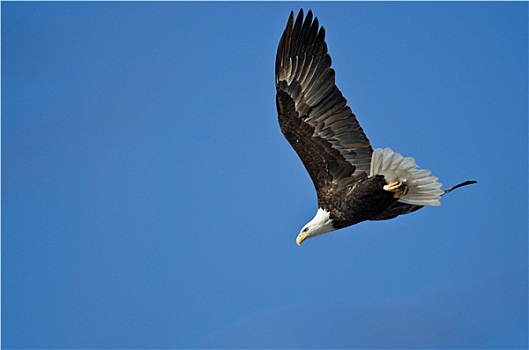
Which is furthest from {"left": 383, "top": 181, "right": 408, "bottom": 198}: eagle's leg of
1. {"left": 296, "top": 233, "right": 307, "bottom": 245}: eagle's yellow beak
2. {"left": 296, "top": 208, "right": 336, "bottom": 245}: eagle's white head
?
{"left": 296, "top": 233, "right": 307, "bottom": 245}: eagle's yellow beak

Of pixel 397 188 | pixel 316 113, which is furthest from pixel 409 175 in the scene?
pixel 316 113

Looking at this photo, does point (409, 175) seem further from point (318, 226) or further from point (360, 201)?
point (318, 226)

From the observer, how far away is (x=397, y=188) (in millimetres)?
9195

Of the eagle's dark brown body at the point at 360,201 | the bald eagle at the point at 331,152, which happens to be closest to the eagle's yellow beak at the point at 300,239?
the bald eagle at the point at 331,152

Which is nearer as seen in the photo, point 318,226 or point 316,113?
point 318,226

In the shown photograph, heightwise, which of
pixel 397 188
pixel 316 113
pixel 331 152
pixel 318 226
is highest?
pixel 316 113

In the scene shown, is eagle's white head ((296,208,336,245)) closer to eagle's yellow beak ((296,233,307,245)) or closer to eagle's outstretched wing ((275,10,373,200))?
eagle's yellow beak ((296,233,307,245))

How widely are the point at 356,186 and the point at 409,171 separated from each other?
0.62m

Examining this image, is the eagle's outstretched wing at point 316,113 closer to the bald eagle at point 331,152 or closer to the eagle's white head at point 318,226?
the bald eagle at point 331,152

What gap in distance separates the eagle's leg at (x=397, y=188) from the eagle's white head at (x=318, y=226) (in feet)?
2.56

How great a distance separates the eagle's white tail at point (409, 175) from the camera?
9125 mm

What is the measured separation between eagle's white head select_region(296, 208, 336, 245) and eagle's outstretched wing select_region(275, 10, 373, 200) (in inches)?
10.6

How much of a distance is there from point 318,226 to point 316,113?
1261 millimetres

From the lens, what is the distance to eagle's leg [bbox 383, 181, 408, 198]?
362 inches
